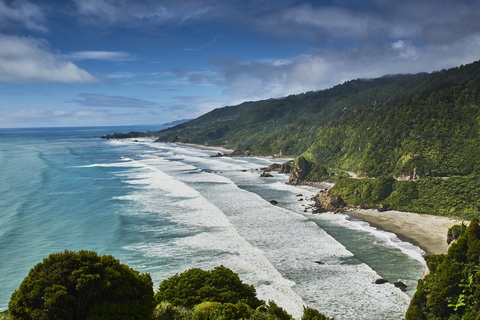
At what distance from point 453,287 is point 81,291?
1059 inches

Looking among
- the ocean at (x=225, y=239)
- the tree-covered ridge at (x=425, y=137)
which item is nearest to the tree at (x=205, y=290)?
the ocean at (x=225, y=239)

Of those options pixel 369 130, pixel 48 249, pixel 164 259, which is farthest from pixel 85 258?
pixel 369 130

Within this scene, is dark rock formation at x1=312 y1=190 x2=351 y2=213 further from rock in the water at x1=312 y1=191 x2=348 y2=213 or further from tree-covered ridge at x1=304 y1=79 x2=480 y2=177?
tree-covered ridge at x1=304 y1=79 x2=480 y2=177

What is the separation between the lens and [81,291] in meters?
18.6

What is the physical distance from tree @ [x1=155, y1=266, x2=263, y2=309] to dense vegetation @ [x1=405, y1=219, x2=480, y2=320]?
43.0ft

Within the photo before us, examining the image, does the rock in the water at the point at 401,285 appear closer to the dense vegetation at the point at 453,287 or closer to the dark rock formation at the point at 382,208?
the dense vegetation at the point at 453,287

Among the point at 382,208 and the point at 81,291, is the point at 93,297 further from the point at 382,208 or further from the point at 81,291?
the point at 382,208

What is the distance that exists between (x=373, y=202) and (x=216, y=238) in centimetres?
3362

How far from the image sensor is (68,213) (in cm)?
5841

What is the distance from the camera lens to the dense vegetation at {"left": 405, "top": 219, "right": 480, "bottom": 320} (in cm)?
2545

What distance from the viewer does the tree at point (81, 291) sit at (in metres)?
17.8

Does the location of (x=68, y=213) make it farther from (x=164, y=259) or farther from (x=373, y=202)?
(x=373, y=202)

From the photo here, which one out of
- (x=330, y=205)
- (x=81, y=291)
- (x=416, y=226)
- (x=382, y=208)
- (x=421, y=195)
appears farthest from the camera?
(x=330, y=205)

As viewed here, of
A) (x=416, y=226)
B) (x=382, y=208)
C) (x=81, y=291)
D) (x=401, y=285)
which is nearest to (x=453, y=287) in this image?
(x=401, y=285)
